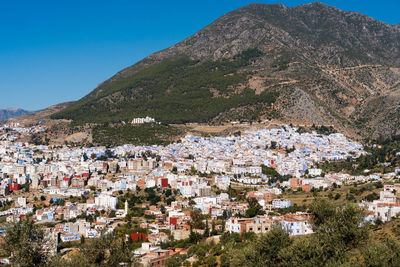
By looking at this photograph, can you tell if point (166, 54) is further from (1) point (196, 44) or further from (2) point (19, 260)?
(2) point (19, 260)

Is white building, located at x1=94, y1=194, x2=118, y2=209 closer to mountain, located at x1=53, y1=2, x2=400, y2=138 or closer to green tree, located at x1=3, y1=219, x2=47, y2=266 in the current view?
green tree, located at x1=3, y1=219, x2=47, y2=266

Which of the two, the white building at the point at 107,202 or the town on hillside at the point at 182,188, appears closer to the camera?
the town on hillside at the point at 182,188

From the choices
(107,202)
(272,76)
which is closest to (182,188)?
(107,202)

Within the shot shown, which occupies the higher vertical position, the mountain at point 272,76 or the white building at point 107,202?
the mountain at point 272,76

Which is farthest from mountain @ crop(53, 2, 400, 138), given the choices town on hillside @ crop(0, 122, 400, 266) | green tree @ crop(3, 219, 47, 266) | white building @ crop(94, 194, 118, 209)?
green tree @ crop(3, 219, 47, 266)

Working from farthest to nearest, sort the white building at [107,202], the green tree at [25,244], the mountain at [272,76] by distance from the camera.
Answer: the mountain at [272,76] → the white building at [107,202] → the green tree at [25,244]

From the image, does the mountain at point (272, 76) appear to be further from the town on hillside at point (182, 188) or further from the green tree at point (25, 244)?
the green tree at point (25, 244)

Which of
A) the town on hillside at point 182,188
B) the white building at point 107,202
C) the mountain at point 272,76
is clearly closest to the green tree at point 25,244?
the town on hillside at point 182,188

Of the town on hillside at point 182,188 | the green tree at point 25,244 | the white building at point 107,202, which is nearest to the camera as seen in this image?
the green tree at point 25,244
